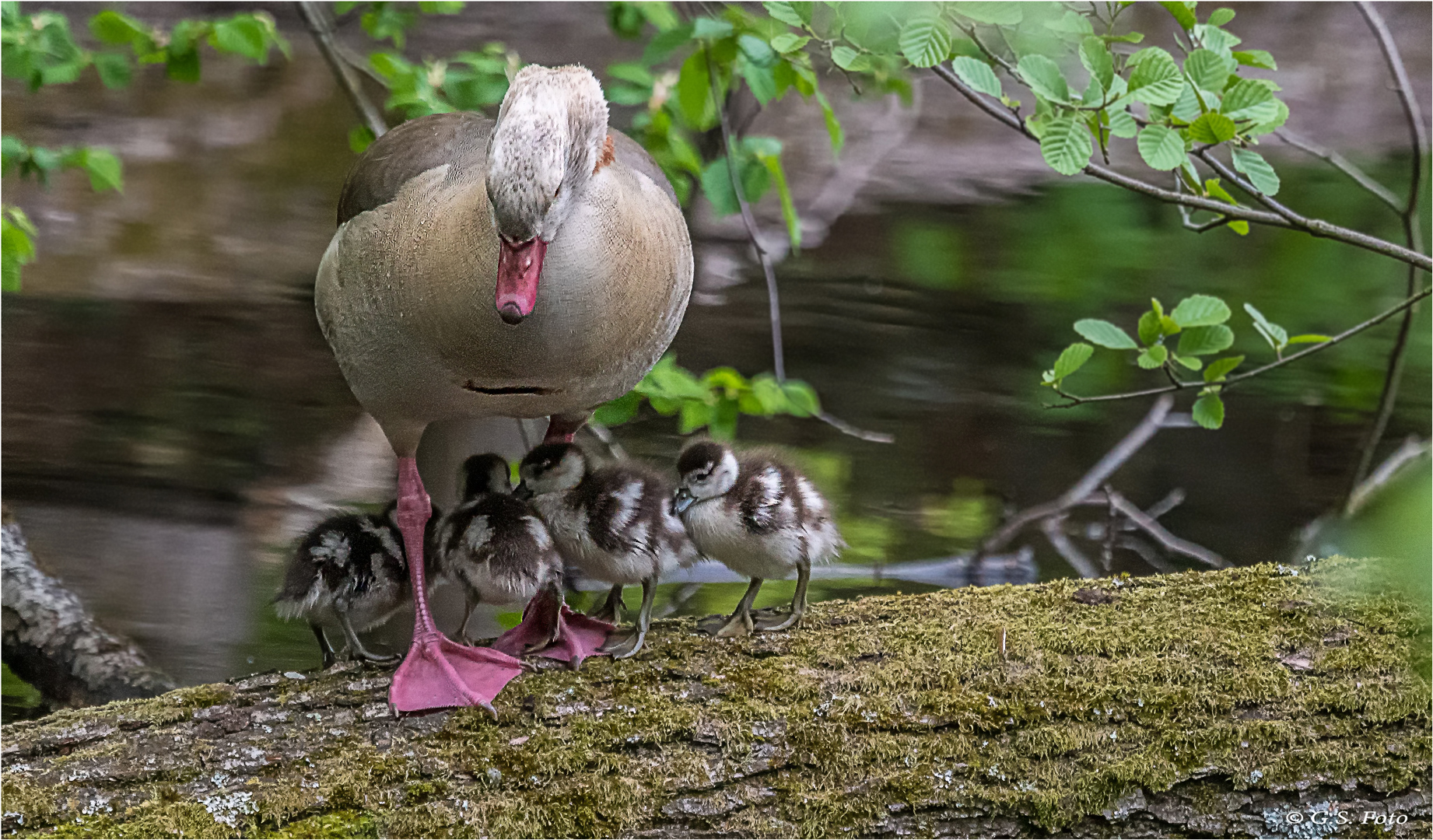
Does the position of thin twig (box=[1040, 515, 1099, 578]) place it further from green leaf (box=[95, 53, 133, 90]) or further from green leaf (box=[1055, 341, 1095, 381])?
green leaf (box=[95, 53, 133, 90])

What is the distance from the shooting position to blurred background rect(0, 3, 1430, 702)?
14.6 ft

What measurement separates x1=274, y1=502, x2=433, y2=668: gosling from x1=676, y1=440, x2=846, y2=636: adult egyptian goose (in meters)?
0.70

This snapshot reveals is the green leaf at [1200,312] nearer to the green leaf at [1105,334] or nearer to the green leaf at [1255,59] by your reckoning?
the green leaf at [1105,334]

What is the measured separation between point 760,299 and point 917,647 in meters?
2.66

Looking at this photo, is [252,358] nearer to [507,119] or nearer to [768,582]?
[768,582]

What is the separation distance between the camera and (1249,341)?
4656 mm

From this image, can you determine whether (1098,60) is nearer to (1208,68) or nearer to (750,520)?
(1208,68)

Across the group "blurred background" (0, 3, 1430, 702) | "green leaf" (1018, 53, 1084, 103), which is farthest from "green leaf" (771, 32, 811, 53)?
"blurred background" (0, 3, 1430, 702)

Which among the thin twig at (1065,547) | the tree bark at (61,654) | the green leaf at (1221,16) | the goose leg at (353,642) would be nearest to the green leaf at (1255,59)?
the green leaf at (1221,16)

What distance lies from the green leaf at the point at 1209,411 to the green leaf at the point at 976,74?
3.61 feet

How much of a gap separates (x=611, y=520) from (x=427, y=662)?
1.70 ft

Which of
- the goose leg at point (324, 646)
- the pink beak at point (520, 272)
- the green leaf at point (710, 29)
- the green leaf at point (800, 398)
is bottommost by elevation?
the goose leg at point (324, 646)

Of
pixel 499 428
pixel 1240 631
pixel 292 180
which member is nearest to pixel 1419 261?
pixel 1240 631

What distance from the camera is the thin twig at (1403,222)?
3.21 metres
